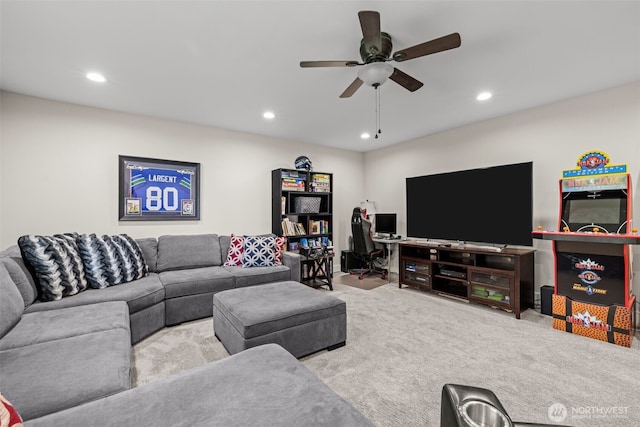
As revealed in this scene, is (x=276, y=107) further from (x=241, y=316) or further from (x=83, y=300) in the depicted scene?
(x=83, y=300)

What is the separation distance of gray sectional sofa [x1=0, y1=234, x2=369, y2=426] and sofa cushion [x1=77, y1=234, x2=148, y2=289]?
0.59 ft

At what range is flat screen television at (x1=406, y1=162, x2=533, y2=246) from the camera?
3.13m

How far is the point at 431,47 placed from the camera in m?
1.75

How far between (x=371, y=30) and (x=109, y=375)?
2.25 metres

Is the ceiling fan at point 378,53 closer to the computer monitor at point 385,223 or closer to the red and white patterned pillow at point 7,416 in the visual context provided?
the red and white patterned pillow at point 7,416

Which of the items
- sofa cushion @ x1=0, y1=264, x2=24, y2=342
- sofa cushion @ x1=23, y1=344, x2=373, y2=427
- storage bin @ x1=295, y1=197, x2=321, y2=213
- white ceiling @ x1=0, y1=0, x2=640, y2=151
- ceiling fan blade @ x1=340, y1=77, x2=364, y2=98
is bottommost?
sofa cushion @ x1=23, y1=344, x2=373, y2=427

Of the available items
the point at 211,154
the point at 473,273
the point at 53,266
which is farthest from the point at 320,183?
the point at 53,266

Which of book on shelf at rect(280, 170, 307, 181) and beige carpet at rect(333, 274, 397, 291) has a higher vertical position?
book on shelf at rect(280, 170, 307, 181)

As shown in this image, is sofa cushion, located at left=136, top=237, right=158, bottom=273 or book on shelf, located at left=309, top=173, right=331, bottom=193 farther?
book on shelf, located at left=309, top=173, right=331, bottom=193

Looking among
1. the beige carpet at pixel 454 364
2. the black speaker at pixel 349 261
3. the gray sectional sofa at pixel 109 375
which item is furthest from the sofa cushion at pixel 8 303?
the black speaker at pixel 349 261

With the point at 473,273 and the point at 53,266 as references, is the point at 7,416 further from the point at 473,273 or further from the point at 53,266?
the point at 473,273

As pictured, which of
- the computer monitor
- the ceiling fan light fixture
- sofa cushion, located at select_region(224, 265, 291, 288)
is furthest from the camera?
the computer monitor

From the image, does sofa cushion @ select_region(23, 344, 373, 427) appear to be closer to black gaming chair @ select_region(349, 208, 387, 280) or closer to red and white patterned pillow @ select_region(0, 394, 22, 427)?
red and white patterned pillow @ select_region(0, 394, 22, 427)

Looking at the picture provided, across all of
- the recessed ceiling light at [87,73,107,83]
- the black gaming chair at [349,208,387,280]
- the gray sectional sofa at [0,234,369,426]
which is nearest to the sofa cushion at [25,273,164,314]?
the gray sectional sofa at [0,234,369,426]
